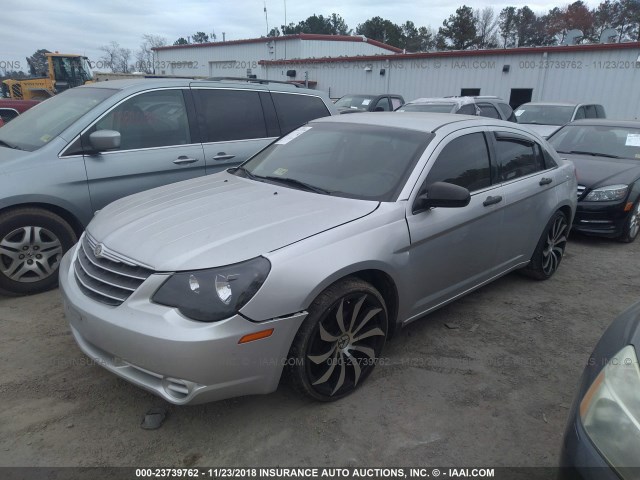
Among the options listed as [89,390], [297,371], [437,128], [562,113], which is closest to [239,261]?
[297,371]

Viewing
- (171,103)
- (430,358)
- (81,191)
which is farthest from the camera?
(171,103)

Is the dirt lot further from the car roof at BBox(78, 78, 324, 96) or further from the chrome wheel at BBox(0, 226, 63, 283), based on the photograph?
the car roof at BBox(78, 78, 324, 96)

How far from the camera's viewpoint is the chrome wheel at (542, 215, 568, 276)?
184 inches

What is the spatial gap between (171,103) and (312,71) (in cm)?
2227

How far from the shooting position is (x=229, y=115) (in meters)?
5.16

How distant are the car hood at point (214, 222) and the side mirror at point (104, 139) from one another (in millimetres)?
936

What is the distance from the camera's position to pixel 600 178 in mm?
6145

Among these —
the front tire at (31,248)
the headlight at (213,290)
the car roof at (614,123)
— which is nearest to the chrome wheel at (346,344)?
the headlight at (213,290)

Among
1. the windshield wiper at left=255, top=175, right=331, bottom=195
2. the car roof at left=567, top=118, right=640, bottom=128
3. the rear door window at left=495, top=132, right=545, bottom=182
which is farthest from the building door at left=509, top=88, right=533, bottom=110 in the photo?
the windshield wiper at left=255, top=175, right=331, bottom=195

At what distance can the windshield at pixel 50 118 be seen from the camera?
13.9ft

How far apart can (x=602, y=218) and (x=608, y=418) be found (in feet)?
16.9

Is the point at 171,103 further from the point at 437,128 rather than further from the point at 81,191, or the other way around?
the point at 437,128

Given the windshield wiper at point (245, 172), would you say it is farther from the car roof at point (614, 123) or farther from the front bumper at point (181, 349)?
the car roof at point (614, 123)

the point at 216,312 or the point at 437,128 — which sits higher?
the point at 437,128
